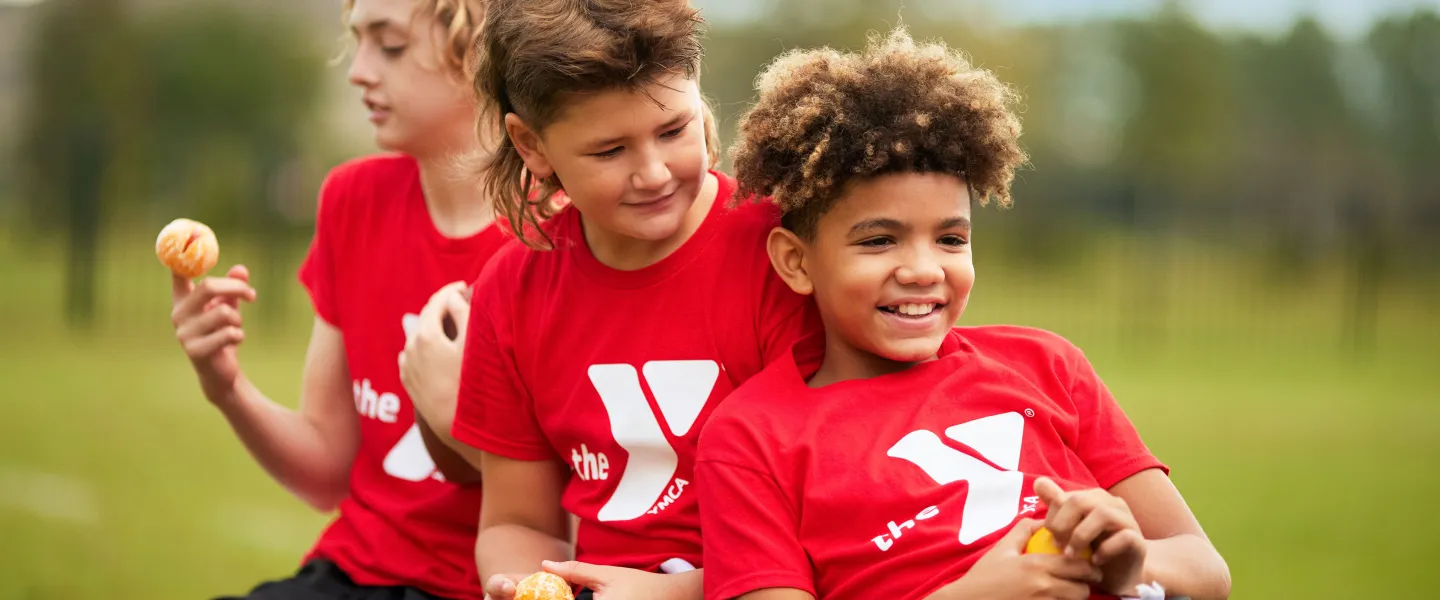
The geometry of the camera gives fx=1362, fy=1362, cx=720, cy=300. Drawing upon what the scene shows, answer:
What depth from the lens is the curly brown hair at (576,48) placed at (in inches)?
99.3

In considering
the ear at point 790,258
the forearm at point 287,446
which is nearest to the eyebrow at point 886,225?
the ear at point 790,258

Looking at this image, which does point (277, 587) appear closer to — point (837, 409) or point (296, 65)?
point (837, 409)

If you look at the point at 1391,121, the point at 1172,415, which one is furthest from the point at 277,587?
the point at 1391,121

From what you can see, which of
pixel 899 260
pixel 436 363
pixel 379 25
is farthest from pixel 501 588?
pixel 379 25

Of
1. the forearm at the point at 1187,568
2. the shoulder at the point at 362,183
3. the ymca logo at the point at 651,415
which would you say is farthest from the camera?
the shoulder at the point at 362,183

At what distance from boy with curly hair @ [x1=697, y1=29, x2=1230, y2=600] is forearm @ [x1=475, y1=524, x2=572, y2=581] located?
547mm

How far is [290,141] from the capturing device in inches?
674

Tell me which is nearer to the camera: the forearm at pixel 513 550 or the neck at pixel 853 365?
the neck at pixel 853 365

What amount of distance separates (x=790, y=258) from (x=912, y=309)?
27 cm

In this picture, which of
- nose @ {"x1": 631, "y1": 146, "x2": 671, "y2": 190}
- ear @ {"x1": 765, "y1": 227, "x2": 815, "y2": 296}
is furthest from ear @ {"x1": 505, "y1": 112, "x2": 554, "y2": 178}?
ear @ {"x1": 765, "y1": 227, "x2": 815, "y2": 296}

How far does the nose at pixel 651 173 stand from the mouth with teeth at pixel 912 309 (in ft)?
1.55

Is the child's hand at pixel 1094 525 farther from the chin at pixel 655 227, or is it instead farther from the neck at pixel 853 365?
the chin at pixel 655 227

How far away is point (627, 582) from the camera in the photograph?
2.55m

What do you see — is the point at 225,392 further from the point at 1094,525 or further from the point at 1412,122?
the point at 1412,122
